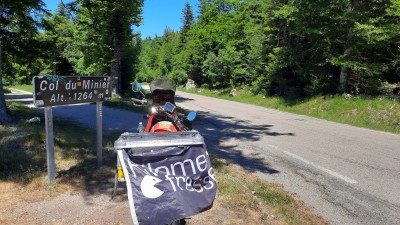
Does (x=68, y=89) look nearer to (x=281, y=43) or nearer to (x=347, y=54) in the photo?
(x=347, y=54)

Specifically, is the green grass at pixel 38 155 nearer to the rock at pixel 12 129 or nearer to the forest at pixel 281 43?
the rock at pixel 12 129

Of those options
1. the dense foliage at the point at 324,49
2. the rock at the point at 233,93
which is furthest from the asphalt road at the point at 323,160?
the rock at the point at 233,93

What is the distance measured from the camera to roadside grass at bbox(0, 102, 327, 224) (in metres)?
4.64

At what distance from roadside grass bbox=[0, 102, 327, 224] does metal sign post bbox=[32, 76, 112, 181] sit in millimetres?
342

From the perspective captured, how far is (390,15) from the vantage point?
53.6 feet

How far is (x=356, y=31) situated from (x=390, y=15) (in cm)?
172

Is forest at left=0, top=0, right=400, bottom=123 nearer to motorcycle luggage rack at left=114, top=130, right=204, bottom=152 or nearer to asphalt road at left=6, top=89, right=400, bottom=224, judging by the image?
asphalt road at left=6, top=89, right=400, bottom=224

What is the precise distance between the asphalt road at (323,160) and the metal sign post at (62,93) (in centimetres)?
344

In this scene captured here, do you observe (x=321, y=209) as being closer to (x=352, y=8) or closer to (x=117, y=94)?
(x=352, y=8)

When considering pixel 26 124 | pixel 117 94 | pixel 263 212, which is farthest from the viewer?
pixel 117 94

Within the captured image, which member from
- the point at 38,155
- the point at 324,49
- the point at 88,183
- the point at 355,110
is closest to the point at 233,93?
the point at 324,49

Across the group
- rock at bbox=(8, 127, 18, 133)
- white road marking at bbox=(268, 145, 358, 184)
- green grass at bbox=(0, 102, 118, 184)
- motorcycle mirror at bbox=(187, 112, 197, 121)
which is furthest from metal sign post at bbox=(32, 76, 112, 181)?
white road marking at bbox=(268, 145, 358, 184)

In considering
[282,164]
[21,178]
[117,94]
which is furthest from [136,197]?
[117,94]

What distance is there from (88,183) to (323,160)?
5512 mm
